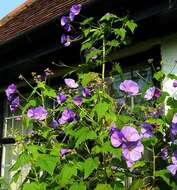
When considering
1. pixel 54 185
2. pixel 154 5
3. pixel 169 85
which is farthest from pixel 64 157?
pixel 154 5

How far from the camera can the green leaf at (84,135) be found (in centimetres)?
312

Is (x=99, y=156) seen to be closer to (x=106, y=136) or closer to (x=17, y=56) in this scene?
(x=106, y=136)

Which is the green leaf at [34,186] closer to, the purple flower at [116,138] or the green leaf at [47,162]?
the green leaf at [47,162]

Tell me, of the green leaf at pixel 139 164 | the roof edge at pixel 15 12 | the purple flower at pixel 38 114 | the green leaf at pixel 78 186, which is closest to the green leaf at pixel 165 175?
the green leaf at pixel 139 164

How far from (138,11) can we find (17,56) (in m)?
2.09

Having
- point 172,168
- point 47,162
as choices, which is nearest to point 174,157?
point 172,168

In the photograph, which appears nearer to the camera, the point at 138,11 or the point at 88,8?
the point at 138,11

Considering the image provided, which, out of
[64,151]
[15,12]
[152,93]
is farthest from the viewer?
[15,12]

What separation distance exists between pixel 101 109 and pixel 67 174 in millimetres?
444

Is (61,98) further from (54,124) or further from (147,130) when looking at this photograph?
(147,130)

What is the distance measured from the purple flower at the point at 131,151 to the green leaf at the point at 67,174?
37 centimetres

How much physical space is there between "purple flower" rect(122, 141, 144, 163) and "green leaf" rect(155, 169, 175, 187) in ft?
0.70

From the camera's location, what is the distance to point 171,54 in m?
4.47

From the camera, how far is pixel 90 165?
10.1 ft
